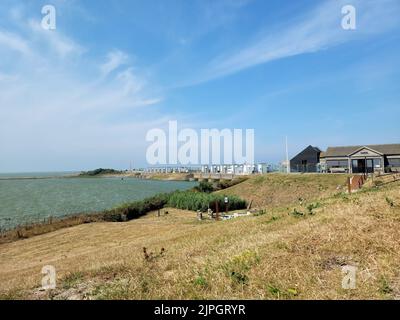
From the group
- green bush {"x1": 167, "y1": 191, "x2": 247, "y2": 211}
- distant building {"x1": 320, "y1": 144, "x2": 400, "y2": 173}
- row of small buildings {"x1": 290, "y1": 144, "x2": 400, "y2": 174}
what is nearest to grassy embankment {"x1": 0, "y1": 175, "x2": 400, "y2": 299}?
green bush {"x1": 167, "y1": 191, "x2": 247, "y2": 211}

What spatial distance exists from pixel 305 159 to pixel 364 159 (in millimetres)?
11579

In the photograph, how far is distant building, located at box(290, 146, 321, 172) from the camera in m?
65.6

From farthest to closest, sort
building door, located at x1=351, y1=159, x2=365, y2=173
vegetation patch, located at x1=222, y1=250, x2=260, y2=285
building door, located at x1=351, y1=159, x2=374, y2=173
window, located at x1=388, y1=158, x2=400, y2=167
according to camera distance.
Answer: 1. building door, located at x1=351, y1=159, x2=365, y2=173
2. window, located at x1=388, y1=158, x2=400, y2=167
3. building door, located at x1=351, y1=159, x2=374, y2=173
4. vegetation patch, located at x1=222, y1=250, x2=260, y2=285

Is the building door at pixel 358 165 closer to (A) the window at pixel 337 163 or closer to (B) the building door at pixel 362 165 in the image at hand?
(B) the building door at pixel 362 165

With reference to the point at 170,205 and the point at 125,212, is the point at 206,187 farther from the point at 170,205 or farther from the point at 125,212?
the point at 125,212

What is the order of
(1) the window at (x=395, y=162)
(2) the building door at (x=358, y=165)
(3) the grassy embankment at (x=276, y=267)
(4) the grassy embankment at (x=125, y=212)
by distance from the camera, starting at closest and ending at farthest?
(3) the grassy embankment at (x=276, y=267)
(4) the grassy embankment at (x=125, y=212)
(1) the window at (x=395, y=162)
(2) the building door at (x=358, y=165)

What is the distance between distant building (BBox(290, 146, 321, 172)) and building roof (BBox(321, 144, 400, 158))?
145cm

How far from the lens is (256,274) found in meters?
6.16

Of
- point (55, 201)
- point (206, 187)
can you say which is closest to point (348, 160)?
point (206, 187)

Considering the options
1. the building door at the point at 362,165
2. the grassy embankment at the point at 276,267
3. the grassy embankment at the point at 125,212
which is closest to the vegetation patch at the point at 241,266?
the grassy embankment at the point at 276,267

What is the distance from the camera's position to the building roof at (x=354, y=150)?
56575 mm

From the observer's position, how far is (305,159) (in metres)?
66.8

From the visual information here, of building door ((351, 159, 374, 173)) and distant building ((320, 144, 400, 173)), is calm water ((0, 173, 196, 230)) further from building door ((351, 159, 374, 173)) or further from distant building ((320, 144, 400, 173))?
building door ((351, 159, 374, 173))
